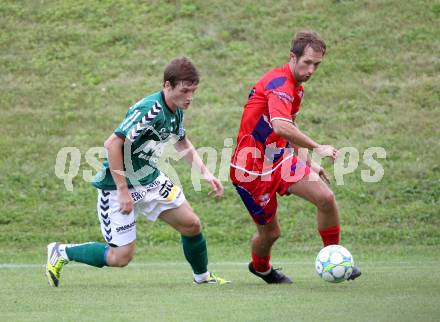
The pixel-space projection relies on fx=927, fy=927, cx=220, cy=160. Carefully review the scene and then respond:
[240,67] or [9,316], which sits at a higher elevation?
[240,67]

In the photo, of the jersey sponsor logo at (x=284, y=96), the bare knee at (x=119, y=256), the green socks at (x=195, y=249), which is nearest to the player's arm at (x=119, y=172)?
the bare knee at (x=119, y=256)

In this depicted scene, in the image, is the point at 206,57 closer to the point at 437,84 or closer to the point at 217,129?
the point at 217,129

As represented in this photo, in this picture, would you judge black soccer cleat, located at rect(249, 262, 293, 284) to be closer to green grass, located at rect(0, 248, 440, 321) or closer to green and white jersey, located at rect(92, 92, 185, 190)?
green grass, located at rect(0, 248, 440, 321)

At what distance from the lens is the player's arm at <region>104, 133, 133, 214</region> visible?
24.7ft

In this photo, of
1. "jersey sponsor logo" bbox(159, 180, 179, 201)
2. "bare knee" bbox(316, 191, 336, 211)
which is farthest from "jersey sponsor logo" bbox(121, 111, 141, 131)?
"bare knee" bbox(316, 191, 336, 211)

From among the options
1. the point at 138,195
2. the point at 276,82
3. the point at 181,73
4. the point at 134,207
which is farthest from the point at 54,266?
the point at 276,82

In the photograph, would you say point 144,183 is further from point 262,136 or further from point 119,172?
point 262,136

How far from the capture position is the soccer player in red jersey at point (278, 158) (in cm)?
787

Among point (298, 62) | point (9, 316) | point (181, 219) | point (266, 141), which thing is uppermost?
point (298, 62)

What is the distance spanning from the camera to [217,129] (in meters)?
16.6

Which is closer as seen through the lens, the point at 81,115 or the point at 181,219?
the point at 181,219

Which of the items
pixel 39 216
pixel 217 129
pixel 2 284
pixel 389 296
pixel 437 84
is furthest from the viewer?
pixel 437 84

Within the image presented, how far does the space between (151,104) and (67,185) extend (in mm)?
7920

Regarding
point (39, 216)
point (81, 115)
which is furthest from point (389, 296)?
point (81, 115)
